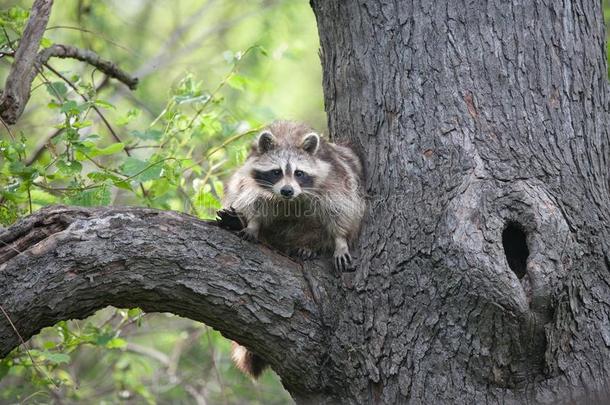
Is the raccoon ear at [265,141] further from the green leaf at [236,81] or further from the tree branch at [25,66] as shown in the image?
the tree branch at [25,66]

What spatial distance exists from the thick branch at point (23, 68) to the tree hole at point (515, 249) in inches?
108

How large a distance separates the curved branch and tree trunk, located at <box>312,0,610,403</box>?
0.22 m

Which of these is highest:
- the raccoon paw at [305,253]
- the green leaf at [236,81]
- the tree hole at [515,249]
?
the green leaf at [236,81]

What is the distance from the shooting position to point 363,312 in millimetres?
3988

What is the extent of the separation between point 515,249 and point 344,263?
0.92 metres

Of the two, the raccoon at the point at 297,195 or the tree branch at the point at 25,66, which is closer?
the tree branch at the point at 25,66

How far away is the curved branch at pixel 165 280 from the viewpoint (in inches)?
145

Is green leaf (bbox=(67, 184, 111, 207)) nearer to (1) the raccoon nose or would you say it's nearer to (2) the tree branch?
(2) the tree branch

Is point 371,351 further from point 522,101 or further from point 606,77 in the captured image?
point 606,77

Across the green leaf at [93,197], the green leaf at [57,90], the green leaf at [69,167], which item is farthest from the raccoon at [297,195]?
the green leaf at [57,90]

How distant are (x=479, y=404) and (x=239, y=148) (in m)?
2.50

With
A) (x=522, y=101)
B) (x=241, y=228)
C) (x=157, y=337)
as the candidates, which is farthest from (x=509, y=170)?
(x=157, y=337)

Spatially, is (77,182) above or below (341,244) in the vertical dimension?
above

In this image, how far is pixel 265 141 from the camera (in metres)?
5.37
